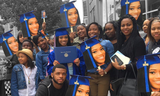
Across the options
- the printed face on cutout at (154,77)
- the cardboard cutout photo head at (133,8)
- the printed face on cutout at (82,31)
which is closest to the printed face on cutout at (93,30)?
the printed face on cutout at (82,31)

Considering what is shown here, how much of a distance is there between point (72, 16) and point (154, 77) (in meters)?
2.74

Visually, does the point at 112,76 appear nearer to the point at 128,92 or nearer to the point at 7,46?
the point at 128,92

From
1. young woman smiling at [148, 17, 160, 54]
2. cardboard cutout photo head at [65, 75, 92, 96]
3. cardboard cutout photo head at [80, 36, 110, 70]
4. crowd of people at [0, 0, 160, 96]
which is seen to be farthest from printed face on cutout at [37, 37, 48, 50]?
young woman smiling at [148, 17, 160, 54]

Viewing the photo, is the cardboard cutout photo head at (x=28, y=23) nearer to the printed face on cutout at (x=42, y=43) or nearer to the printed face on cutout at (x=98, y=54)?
the printed face on cutout at (x=42, y=43)

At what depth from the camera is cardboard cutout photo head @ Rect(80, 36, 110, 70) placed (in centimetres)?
327

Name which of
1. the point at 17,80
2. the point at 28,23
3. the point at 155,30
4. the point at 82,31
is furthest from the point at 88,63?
the point at 28,23

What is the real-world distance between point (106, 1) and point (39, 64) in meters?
10.3

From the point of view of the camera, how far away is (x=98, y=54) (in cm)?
327

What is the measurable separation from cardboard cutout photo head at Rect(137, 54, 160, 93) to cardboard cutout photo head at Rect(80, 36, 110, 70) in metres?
0.88

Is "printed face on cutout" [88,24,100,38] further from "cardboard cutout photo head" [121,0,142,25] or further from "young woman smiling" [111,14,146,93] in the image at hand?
"cardboard cutout photo head" [121,0,142,25]

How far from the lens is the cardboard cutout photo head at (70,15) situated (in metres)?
4.58

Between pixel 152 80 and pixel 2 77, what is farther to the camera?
pixel 2 77

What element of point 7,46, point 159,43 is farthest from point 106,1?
point 159,43

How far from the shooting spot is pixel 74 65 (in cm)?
372
